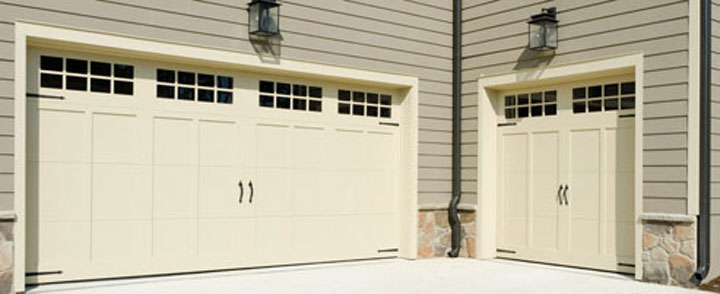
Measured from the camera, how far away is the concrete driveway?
591 cm

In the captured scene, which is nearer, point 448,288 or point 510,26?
point 448,288

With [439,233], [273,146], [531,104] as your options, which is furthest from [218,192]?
[531,104]

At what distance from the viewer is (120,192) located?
20.5 feet

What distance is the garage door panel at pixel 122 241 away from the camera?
6137mm

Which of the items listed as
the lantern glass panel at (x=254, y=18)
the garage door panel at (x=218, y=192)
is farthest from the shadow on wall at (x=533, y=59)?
the garage door panel at (x=218, y=192)

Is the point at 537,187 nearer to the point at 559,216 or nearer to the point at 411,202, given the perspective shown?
the point at 559,216

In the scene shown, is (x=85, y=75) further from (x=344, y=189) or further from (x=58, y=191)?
(x=344, y=189)

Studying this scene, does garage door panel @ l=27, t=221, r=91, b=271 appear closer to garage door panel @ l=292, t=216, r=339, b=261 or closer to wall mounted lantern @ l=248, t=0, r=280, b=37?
garage door panel @ l=292, t=216, r=339, b=261

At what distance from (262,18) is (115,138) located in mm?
1777

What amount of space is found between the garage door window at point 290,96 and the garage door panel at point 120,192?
1464 mm

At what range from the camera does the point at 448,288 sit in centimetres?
616

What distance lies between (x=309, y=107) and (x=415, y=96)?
1.33 meters

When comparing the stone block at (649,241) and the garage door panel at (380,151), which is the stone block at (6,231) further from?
the stone block at (649,241)

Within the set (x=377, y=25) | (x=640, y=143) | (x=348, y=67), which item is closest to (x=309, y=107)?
(x=348, y=67)
